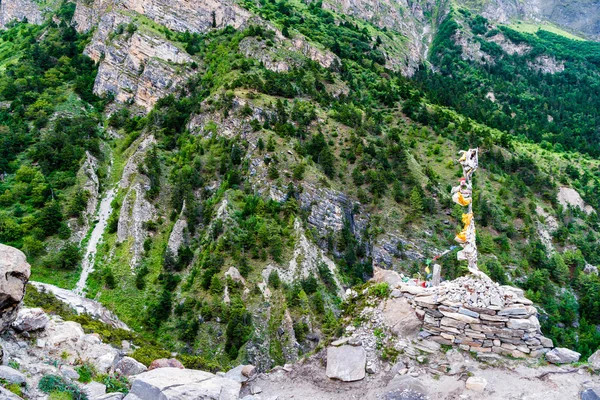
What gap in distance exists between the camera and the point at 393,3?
181m

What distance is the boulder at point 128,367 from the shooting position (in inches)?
618

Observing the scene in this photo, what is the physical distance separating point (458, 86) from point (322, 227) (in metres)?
93.3

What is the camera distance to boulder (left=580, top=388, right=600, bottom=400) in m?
11.6

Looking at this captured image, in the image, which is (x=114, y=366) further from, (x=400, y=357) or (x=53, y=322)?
(x=400, y=357)

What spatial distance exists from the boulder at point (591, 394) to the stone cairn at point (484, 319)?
64.6 inches

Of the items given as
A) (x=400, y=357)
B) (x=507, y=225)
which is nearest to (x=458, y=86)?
(x=507, y=225)

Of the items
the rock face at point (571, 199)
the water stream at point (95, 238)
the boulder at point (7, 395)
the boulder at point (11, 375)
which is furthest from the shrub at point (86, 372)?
the rock face at point (571, 199)

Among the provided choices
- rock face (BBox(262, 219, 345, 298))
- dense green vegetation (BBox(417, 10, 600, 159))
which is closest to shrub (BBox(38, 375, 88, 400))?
rock face (BBox(262, 219, 345, 298))

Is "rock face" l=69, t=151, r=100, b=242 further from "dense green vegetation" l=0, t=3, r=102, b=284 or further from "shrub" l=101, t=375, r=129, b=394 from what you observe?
"shrub" l=101, t=375, r=129, b=394

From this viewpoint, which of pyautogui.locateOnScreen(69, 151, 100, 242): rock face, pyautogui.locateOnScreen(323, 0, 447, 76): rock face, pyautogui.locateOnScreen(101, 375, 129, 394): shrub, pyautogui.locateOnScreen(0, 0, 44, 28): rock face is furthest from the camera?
pyautogui.locateOnScreen(323, 0, 447, 76): rock face

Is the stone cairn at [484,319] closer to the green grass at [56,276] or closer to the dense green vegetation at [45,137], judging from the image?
the green grass at [56,276]

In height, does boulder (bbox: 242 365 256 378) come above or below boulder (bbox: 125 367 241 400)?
below

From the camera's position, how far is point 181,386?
12930 mm

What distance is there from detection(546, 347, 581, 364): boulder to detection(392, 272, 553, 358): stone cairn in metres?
0.23
